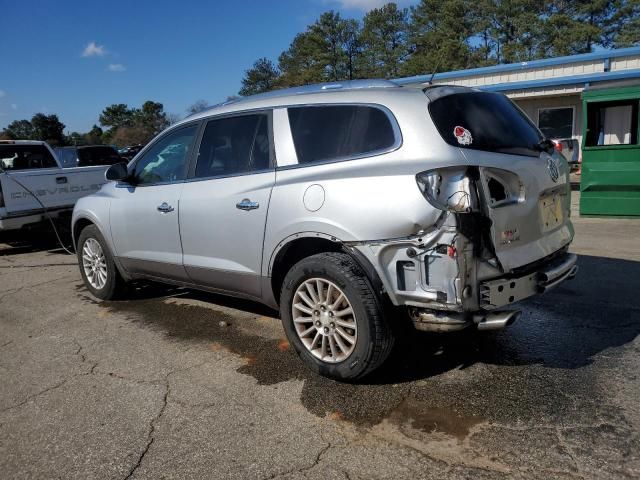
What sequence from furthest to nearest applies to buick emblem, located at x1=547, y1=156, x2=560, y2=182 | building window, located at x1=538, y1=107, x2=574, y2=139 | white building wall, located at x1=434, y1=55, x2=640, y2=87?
1. building window, located at x1=538, y1=107, x2=574, y2=139
2. white building wall, located at x1=434, y1=55, x2=640, y2=87
3. buick emblem, located at x1=547, y1=156, x2=560, y2=182

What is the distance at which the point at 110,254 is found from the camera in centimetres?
565

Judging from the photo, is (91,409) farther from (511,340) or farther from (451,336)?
(511,340)

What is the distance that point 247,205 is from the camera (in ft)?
13.3

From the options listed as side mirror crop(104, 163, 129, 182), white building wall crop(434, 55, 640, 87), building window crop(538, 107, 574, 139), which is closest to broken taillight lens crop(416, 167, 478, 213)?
Answer: side mirror crop(104, 163, 129, 182)

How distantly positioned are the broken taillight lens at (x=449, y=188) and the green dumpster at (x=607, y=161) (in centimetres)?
759

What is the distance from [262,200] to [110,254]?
249cm

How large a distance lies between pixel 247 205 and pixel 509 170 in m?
1.87

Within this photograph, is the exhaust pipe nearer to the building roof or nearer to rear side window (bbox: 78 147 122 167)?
the building roof

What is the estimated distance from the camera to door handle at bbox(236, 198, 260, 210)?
400cm

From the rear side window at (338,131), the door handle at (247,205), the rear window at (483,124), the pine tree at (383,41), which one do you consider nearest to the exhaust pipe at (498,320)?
the rear window at (483,124)

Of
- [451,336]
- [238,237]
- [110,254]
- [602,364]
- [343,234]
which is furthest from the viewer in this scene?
[110,254]

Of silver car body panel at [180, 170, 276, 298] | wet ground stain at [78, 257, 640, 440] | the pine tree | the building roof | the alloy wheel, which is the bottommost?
wet ground stain at [78, 257, 640, 440]

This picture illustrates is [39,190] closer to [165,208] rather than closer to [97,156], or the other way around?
[165,208]

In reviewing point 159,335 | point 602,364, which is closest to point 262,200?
point 159,335
